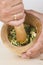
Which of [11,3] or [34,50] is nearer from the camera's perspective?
[11,3]

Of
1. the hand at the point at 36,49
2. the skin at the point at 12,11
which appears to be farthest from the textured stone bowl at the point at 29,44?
the skin at the point at 12,11

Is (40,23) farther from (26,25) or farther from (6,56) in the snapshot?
(6,56)

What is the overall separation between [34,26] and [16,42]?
0.09 m

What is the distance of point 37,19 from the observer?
64 centimetres

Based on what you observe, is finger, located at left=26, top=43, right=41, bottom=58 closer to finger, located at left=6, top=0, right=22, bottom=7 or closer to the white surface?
the white surface

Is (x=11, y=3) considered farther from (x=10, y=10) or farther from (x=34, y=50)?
(x=34, y=50)

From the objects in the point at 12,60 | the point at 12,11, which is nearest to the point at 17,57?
the point at 12,60

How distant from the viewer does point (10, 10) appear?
484 millimetres

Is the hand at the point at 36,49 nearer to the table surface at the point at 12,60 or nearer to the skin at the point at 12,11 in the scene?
the table surface at the point at 12,60

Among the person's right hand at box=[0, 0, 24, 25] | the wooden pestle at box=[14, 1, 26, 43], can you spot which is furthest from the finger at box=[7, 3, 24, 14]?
the wooden pestle at box=[14, 1, 26, 43]

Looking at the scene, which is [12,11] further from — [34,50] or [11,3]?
[34,50]

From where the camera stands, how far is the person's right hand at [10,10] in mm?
463

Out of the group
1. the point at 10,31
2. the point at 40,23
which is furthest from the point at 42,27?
the point at 10,31

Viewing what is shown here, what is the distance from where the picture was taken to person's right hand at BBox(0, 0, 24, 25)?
46 cm
